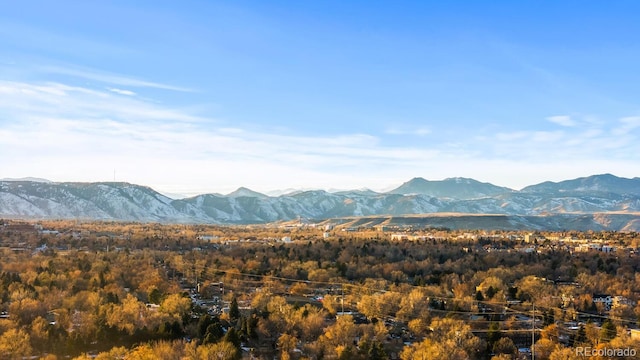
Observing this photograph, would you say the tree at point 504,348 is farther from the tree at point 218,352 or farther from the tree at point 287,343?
the tree at point 218,352

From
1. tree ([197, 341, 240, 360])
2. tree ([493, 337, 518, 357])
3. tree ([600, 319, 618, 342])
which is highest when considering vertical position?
tree ([600, 319, 618, 342])

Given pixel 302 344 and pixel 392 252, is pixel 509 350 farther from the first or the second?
pixel 392 252

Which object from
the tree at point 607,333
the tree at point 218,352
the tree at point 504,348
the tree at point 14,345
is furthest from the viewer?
the tree at point 607,333

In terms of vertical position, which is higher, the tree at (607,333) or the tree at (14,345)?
the tree at (607,333)

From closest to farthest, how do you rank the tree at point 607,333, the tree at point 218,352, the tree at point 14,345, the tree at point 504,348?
the tree at point 218,352
the tree at point 14,345
the tree at point 504,348
the tree at point 607,333

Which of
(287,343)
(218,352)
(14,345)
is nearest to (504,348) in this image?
(287,343)

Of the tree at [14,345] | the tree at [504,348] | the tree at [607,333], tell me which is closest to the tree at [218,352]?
the tree at [14,345]

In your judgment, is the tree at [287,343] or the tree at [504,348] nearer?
the tree at [287,343]

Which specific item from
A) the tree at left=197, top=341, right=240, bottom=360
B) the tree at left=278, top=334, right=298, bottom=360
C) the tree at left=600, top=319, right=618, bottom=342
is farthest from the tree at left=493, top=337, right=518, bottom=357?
the tree at left=197, top=341, right=240, bottom=360

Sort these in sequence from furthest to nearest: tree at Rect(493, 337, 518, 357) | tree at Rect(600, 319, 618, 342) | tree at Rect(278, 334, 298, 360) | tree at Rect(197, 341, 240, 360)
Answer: tree at Rect(600, 319, 618, 342)
tree at Rect(493, 337, 518, 357)
tree at Rect(278, 334, 298, 360)
tree at Rect(197, 341, 240, 360)

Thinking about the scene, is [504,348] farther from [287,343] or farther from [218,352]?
[218,352]

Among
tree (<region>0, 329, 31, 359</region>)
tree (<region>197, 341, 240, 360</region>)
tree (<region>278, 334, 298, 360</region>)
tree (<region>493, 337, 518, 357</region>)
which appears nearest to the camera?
tree (<region>197, 341, 240, 360</region>)

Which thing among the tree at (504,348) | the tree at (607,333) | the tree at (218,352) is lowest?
the tree at (504,348)

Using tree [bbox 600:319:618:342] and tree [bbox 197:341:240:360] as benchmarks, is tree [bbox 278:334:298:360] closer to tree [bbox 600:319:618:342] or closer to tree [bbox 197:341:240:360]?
tree [bbox 197:341:240:360]
